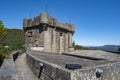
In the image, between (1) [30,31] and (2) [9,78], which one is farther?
(1) [30,31]

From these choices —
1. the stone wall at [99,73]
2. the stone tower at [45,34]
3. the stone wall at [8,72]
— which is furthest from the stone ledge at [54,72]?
the stone tower at [45,34]

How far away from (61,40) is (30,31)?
16.7 ft

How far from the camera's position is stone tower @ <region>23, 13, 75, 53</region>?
2506 cm

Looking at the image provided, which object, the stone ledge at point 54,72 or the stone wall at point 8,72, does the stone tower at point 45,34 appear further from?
the stone wall at point 8,72

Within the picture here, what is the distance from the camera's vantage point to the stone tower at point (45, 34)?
82.2 feet

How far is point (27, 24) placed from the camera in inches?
1106

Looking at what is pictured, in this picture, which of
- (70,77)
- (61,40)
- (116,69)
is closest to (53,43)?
(61,40)

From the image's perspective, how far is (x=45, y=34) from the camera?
25.0m

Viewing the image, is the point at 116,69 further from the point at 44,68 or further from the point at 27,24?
the point at 27,24

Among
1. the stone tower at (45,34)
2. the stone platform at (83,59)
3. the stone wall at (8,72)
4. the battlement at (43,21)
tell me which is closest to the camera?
the stone wall at (8,72)

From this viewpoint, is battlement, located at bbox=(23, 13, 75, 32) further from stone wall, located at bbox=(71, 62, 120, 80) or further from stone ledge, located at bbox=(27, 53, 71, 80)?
stone wall, located at bbox=(71, 62, 120, 80)

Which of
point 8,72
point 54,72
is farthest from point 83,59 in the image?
point 8,72

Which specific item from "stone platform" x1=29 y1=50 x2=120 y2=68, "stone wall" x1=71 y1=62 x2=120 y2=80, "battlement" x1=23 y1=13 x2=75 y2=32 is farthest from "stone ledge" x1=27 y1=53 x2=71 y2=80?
"battlement" x1=23 y1=13 x2=75 y2=32

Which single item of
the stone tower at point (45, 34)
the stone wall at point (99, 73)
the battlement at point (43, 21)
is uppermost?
the battlement at point (43, 21)
